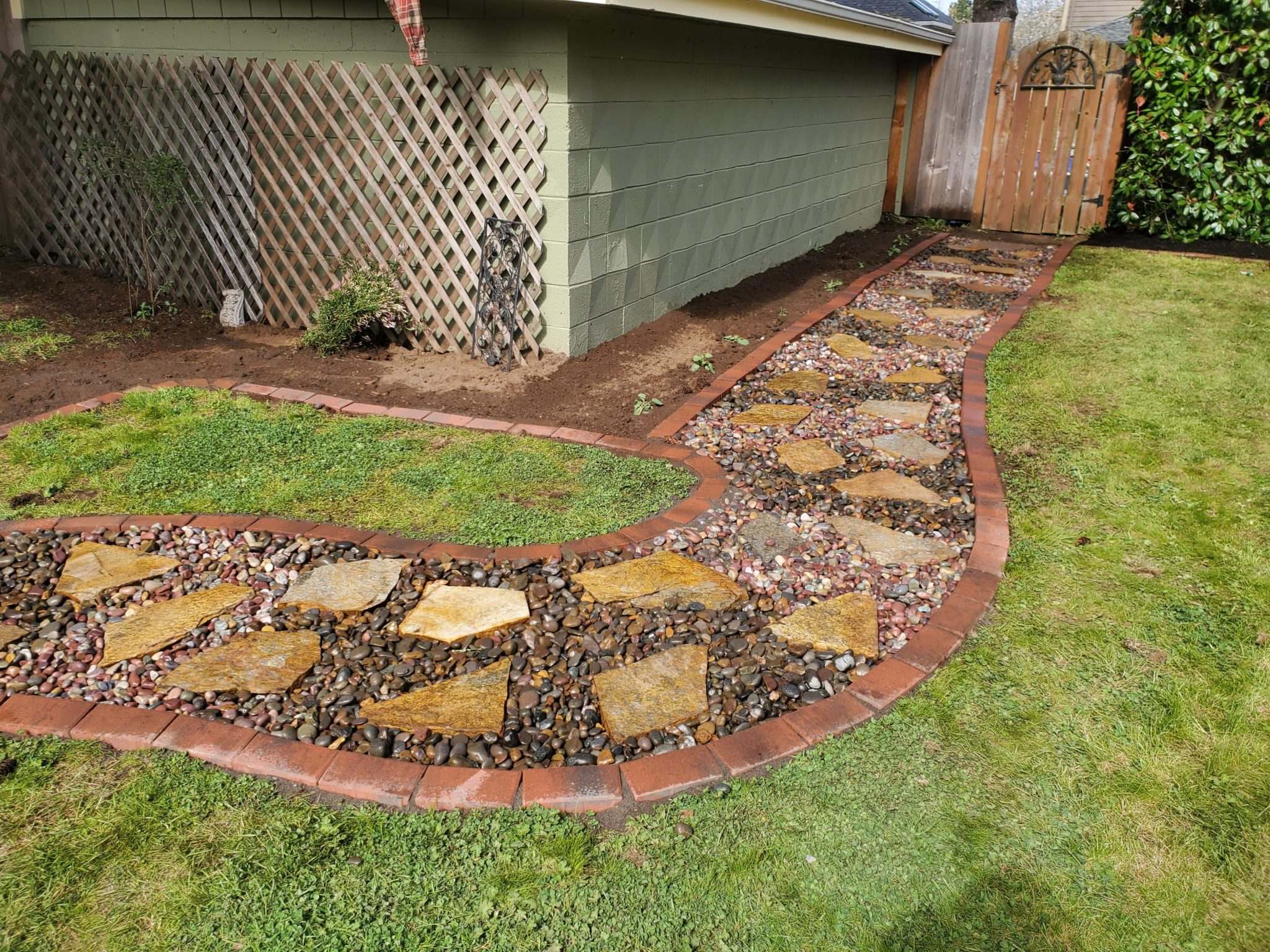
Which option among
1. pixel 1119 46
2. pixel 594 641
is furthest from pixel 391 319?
pixel 1119 46

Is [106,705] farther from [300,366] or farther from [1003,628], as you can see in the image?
[300,366]

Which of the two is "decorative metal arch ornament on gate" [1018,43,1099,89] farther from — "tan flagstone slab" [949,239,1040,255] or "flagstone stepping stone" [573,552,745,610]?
"flagstone stepping stone" [573,552,745,610]

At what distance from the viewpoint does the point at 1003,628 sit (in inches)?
119

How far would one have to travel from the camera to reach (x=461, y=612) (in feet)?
10.2

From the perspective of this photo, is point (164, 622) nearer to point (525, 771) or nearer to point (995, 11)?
point (525, 771)

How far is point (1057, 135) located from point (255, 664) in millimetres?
10172

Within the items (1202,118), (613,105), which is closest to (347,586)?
(613,105)

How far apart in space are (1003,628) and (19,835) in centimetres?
287

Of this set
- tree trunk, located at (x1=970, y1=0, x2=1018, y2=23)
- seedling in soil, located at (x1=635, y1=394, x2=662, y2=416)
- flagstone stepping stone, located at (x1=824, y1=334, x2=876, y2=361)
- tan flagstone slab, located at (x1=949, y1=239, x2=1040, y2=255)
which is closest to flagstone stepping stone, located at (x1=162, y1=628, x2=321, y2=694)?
seedling in soil, located at (x1=635, y1=394, x2=662, y2=416)

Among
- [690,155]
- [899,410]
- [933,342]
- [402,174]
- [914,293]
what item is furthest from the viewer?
[914,293]

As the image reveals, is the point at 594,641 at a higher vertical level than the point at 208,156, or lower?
lower

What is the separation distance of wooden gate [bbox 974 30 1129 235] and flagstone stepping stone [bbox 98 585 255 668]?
9864 millimetres

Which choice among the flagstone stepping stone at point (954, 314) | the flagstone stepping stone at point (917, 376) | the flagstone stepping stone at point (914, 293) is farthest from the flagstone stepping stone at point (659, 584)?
the flagstone stepping stone at point (914, 293)

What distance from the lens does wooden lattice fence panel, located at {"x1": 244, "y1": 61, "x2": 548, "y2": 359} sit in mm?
5105
